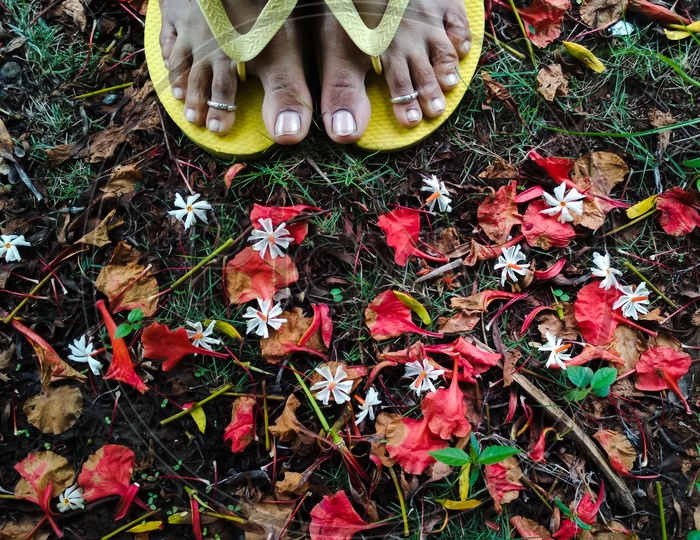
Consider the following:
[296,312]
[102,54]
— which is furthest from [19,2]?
[296,312]

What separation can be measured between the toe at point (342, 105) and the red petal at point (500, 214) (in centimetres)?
35

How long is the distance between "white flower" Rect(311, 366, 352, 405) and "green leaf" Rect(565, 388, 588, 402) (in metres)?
0.48

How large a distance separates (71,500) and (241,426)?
0.40 meters

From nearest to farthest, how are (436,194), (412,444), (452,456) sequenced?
(452,456)
(412,444)
(436,194)

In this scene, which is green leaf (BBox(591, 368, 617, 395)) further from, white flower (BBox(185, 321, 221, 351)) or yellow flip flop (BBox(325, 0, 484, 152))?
white flower (BBox(185, 321, 221, 351))

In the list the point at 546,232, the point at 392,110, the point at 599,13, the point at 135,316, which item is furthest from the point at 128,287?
the point at 599,13

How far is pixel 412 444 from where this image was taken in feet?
3.87

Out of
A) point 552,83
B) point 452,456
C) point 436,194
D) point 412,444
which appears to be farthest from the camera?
point 552,83

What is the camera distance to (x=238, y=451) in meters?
1.22

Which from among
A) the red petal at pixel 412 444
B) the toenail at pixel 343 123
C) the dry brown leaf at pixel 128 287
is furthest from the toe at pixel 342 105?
the red petal at pixel 412 444

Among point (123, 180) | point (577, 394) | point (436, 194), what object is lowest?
point (577, 394)

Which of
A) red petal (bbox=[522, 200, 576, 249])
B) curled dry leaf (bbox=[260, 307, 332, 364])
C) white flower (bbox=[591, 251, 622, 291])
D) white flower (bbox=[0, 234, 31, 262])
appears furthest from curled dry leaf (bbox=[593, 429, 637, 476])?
white flower (bbox=[0, 234, 31, 262])

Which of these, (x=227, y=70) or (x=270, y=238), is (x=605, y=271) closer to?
(x=270, y=238)

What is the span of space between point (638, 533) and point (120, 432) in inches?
45.9
